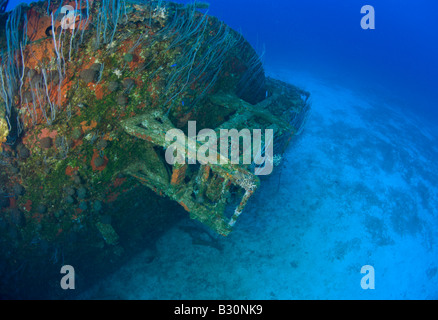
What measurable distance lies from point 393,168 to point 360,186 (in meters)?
2.85

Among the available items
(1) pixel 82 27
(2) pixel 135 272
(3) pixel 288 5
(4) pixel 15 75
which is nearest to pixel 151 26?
(1) pixel 82 27

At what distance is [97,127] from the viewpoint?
312 cm

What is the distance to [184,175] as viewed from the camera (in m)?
3.35

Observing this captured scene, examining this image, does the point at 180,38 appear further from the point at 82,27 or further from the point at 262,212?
the point at 262,212

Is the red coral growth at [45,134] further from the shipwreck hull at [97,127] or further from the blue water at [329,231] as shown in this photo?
the blue water at [329,231]

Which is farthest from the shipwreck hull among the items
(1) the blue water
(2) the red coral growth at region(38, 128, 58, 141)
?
(1) the blue water

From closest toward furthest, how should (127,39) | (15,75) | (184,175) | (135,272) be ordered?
(15,75)
(127,39)
(184,175)
(135,272)

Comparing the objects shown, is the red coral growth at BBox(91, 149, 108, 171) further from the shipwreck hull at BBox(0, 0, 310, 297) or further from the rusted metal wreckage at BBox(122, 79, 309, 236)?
the rusted metal wreckage at BBox(122, 79, 309, 236)

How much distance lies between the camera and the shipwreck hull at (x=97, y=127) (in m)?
2.72

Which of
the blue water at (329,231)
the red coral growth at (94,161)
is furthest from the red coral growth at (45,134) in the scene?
the blue water at (329,231)

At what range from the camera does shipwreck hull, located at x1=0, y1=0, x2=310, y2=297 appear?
2723mm

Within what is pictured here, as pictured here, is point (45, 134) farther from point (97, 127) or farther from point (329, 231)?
point (329, 231)

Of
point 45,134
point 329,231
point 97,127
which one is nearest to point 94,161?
point 97,127

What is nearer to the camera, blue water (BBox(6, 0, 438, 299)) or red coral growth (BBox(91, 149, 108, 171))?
red coral growth (BBox(91, 149, 108, 171))
